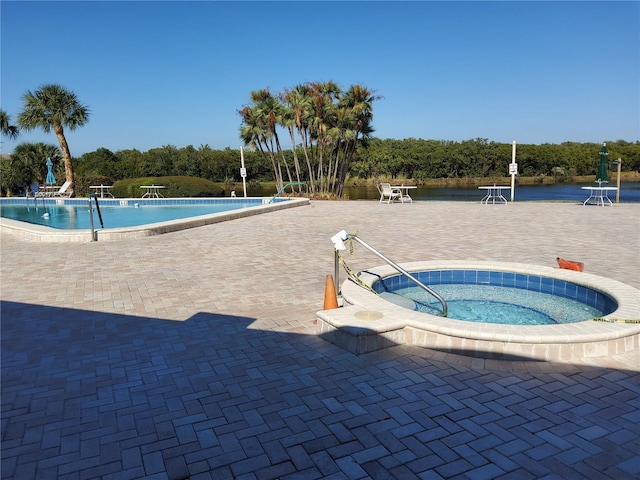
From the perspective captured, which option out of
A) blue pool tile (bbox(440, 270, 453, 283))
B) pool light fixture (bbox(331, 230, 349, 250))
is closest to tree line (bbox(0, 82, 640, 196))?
blue pool tile (bbox(440, 270, 453, 283))

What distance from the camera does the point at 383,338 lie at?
12.2 ft

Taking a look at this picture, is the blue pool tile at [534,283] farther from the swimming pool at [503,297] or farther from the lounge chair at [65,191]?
the lounge chair at [65,191]

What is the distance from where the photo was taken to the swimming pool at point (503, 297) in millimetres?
4809

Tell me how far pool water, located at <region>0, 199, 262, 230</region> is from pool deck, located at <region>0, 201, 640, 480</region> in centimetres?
974

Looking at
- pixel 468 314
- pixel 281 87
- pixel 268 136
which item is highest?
pixel 281 87

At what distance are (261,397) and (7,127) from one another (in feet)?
98.2

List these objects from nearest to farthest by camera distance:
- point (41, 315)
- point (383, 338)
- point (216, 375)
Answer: point (216, 375) → point (383, 338) → point (41, 315)

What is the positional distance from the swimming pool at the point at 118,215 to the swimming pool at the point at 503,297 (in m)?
6.76

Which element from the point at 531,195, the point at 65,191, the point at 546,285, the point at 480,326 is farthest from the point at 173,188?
the point at 480,326

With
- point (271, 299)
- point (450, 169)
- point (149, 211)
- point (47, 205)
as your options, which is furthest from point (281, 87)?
point (450, 169)

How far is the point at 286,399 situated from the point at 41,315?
3.22 m

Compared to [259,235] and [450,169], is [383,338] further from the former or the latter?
[450,169]

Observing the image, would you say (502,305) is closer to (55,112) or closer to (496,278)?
(496,278)

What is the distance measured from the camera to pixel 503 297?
216 inches
